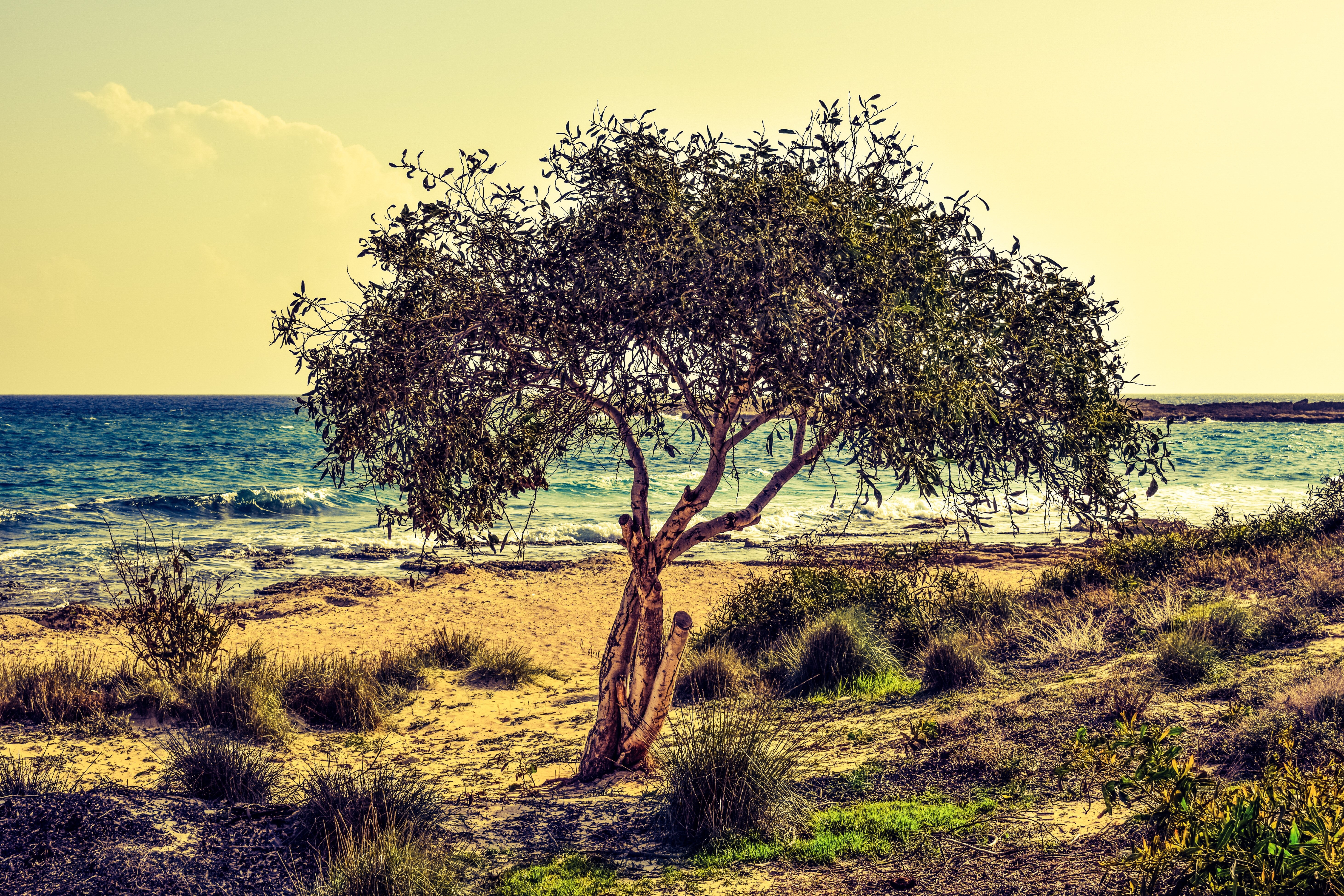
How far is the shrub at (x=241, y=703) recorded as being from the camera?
33.2 feet

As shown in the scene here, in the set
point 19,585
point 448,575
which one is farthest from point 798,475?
point 19,585

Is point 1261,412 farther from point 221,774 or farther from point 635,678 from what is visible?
point 221,774

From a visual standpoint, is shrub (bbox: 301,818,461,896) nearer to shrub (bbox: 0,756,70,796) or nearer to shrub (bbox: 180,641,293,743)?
shrub (bbox: 0,756,70,796)

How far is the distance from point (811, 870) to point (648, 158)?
5513 mm

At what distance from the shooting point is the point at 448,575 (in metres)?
23.1

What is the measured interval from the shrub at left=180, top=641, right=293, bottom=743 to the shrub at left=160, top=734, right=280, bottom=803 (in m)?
2.21

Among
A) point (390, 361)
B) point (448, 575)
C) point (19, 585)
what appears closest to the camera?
point (390, 361)

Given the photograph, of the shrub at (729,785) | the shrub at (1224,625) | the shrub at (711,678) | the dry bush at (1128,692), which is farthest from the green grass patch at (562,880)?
the shrub at (1224,625)

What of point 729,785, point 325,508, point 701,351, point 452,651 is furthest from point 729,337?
point 325,508

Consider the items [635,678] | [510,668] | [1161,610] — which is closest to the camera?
[635,678]

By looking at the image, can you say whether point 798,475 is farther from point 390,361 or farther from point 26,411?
point 26,411

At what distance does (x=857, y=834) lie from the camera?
253 inches

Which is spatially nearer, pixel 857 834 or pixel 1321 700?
pixel 857 834

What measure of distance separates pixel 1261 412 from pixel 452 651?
433ft
